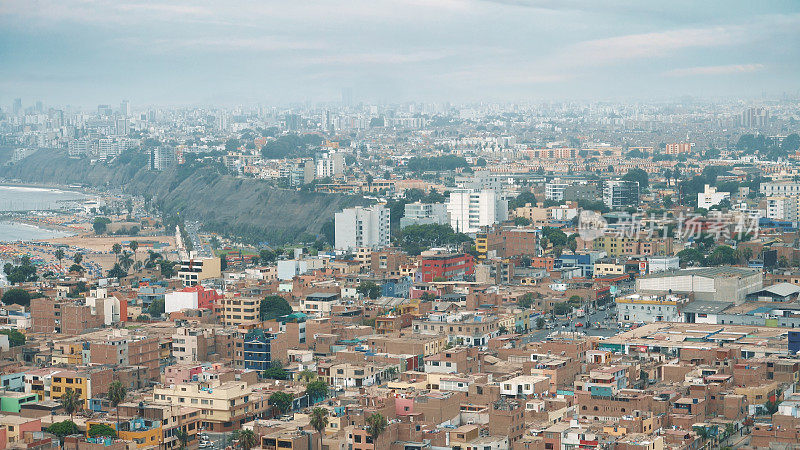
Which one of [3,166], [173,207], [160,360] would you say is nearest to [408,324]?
[160,360]

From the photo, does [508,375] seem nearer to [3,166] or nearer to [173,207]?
[173,207]

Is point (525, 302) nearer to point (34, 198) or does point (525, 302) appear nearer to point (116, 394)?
point (116, 394)

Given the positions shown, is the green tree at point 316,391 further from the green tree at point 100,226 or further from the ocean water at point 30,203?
the green tree at point 100,226

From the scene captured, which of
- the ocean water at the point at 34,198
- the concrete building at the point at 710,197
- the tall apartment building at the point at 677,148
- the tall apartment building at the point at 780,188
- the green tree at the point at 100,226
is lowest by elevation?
the green tree at the point at 100,226

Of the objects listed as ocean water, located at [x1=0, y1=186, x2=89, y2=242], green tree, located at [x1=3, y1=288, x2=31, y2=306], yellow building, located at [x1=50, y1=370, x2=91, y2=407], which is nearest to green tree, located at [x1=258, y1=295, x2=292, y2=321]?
green tree, located at [x1=3, y1=288, x2=31, y2=306]

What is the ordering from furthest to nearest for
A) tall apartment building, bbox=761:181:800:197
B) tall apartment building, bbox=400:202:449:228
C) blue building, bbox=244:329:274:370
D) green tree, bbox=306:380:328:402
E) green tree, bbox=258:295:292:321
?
tall apartment building, bbox=761:181:800:197, tall apartment building, bbox=400:202:449:228, green tree, bbox=258:295:292:321, blue building, bbox=244:329:274:370, green tree, bbox=306:380:328:402

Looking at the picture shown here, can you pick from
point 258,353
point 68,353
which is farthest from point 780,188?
point 68,353

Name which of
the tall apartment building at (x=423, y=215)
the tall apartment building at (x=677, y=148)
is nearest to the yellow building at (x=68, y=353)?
the tall apartment building at (x=423, y=215)

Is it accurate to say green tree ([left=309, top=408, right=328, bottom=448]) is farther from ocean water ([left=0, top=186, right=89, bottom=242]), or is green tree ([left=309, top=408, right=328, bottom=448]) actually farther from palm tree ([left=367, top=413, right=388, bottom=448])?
ocean water ([left=0, top=186, right=89, bottom=242])
